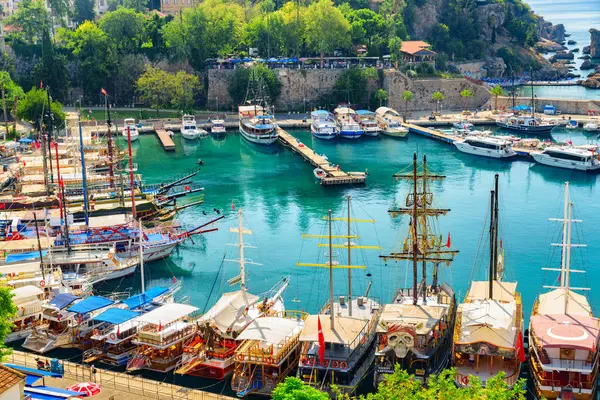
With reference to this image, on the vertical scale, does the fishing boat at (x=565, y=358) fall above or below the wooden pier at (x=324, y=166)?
below

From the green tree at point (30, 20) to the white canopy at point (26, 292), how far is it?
79.3 m

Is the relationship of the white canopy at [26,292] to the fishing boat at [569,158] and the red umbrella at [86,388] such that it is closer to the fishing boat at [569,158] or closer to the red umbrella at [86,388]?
the red umbrella at [86,388]

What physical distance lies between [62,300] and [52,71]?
68512 mm

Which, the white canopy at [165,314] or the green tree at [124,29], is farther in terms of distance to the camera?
the green tree at [124,29]

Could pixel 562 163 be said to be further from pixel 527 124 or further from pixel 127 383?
pixel 127 383

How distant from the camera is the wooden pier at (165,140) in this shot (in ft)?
309

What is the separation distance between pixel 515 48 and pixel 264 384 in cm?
11733

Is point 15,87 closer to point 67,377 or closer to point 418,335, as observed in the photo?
point 67,377

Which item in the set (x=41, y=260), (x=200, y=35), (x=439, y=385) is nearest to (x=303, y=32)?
(x=200, y=35)

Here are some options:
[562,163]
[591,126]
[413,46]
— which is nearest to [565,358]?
[562,163]

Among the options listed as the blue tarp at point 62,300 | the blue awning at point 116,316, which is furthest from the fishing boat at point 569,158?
the blue tarp at point 62,300

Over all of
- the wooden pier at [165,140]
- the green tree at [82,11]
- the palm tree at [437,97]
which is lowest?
the wooden pier at [165,140]

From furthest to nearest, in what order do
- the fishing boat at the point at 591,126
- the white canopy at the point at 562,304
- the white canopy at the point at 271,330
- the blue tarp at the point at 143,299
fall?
the fishing boat at the point at 591,126, the blue tarp at the point at 143,299, the white canopy at the point at 562,304, the white canopy at the point at 271,330

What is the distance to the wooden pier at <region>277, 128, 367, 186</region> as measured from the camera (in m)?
77.4
